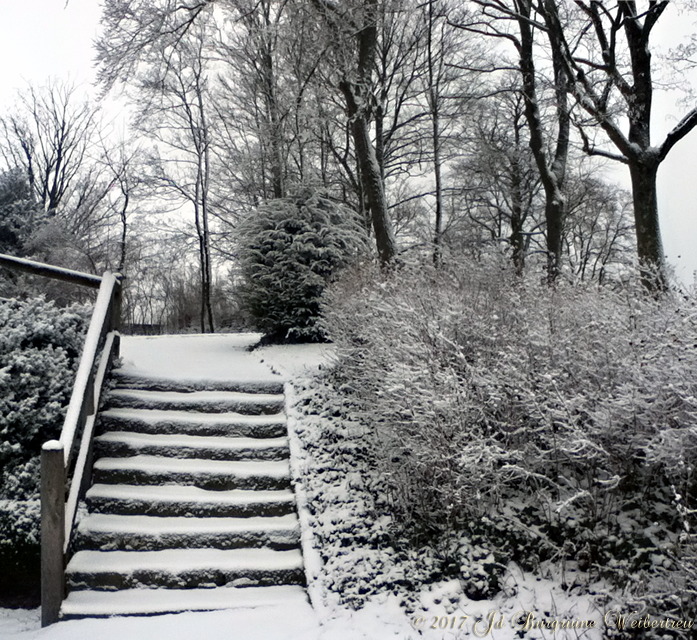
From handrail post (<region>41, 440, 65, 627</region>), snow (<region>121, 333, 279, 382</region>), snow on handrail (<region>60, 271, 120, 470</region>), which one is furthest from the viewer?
snow (<region>121, 333, 279, 382</region>)

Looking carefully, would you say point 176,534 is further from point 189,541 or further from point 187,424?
point 187,424

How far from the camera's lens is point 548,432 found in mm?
3707

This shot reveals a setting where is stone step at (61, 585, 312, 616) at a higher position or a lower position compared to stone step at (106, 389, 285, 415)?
lower

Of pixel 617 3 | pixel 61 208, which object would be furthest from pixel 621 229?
pixel 61 208

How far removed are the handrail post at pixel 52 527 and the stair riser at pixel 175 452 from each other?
123cm

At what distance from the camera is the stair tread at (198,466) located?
15.2 feet

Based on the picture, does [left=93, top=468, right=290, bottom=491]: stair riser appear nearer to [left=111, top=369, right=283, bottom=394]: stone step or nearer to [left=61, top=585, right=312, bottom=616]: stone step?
[left=61, top=585, right=312, bottom=616]: stone step

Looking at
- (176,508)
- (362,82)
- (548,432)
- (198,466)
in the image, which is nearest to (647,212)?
(362,82)

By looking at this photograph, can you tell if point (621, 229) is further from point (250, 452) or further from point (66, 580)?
point (66, 580)

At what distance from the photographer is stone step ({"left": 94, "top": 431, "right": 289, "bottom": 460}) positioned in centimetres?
486

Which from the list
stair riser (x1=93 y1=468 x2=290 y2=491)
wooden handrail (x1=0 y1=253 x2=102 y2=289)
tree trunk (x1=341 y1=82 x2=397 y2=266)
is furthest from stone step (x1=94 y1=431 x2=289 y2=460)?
tree trunk (x1=341 y1=82 x2=397 y2=266)

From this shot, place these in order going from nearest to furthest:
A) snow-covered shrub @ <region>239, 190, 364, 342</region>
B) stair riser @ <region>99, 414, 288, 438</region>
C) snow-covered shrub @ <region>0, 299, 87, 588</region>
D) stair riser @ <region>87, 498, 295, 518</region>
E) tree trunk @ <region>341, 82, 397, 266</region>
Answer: snow-covered shrub @ <region>0, 299, 87, 588</region> → stair riser @ <region>87, 498, 295, 518</region> → stair riser @ <region>99, 414, 288, 438</region> → snow-covered shrub @ <region>239, 190, 364, 342</region> → tree trunk @ <region>341, 82, 397, 266</region>

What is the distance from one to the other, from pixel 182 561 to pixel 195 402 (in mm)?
1819

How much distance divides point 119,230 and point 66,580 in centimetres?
2170
